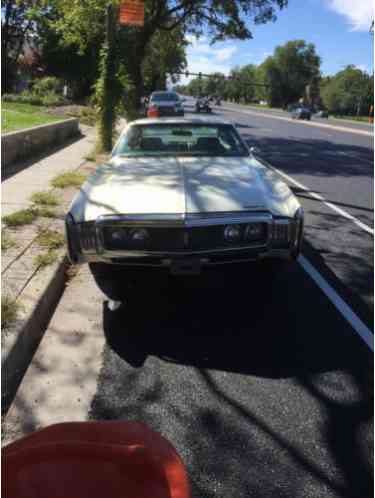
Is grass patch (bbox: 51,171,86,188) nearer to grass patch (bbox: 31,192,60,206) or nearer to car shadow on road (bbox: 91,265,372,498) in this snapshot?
grass patch (bbox: 31,192,60,206)

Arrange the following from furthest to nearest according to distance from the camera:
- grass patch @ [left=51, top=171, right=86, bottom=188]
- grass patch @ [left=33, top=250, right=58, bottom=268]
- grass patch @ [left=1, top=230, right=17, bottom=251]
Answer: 1. grass patch @ [left=51, top=171, right=86, bottom=188]
2. grass patch @ [left=1, top=230, right=17, bottom=251]
3. grass patch @ [left=33, top=250, right=58, bottom=268]

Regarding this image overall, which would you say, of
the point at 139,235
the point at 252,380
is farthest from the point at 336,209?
the point at 252,380

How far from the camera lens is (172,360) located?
3439 mm

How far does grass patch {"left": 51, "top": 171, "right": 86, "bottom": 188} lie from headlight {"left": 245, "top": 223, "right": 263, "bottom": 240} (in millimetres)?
5295

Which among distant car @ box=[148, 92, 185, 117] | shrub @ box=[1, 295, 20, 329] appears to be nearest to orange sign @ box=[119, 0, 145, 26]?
shrub @ box=[1, 295, 20, 329]

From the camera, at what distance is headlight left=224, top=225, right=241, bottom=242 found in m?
3.82

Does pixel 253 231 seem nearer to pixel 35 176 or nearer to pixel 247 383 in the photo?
pixel 247 383

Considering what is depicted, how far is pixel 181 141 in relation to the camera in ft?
18.5

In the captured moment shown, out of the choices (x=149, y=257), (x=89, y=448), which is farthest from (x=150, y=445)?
(x=149, y=257)

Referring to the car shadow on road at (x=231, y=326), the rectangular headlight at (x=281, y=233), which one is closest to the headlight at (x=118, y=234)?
the car shadow on road at (x=231, y=326)

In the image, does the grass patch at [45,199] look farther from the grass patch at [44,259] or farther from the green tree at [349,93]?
the green tree at [349,93]

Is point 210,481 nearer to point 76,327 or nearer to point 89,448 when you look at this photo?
point 89,448

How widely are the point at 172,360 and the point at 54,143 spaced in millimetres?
12073

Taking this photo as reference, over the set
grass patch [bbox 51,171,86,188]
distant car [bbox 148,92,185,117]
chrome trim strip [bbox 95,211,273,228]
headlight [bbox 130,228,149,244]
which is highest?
distant car [bbox 148,92,185,117]
